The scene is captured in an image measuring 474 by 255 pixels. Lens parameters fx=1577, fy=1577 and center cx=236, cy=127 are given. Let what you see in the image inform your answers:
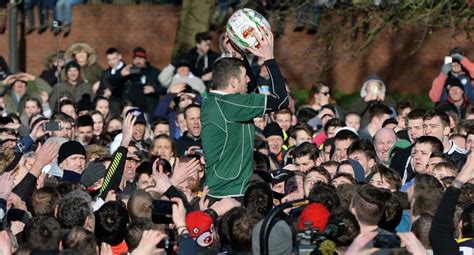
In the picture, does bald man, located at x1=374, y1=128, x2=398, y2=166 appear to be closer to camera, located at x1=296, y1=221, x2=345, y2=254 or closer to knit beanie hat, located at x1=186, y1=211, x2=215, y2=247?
knit beanie hat, located at x1=186, y1=211, x2=215, y2=247

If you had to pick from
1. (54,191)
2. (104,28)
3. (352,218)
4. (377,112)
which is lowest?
(104,28)

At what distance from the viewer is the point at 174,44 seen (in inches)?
1068

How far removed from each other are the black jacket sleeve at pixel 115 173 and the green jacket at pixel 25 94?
8.91 m

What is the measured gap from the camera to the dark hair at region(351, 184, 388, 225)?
10148 millimetres

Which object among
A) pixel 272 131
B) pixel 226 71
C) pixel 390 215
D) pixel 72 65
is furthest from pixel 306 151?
pixel 72 65

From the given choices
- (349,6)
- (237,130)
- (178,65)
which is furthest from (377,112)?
(237,130)

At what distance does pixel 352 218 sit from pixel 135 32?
61.5ft

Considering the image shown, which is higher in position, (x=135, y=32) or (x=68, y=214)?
(x=68, y=214)

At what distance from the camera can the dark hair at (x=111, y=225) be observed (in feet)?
36.3

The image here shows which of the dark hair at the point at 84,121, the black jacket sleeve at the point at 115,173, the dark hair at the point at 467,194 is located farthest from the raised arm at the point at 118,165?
the dark hair at the point at 84,121

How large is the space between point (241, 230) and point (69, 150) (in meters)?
5.42

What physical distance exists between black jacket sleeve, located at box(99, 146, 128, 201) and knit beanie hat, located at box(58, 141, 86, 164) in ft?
5.59

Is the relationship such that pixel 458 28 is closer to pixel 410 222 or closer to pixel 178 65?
pixel 178 65

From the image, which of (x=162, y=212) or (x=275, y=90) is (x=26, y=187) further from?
(x=162, y=212)
